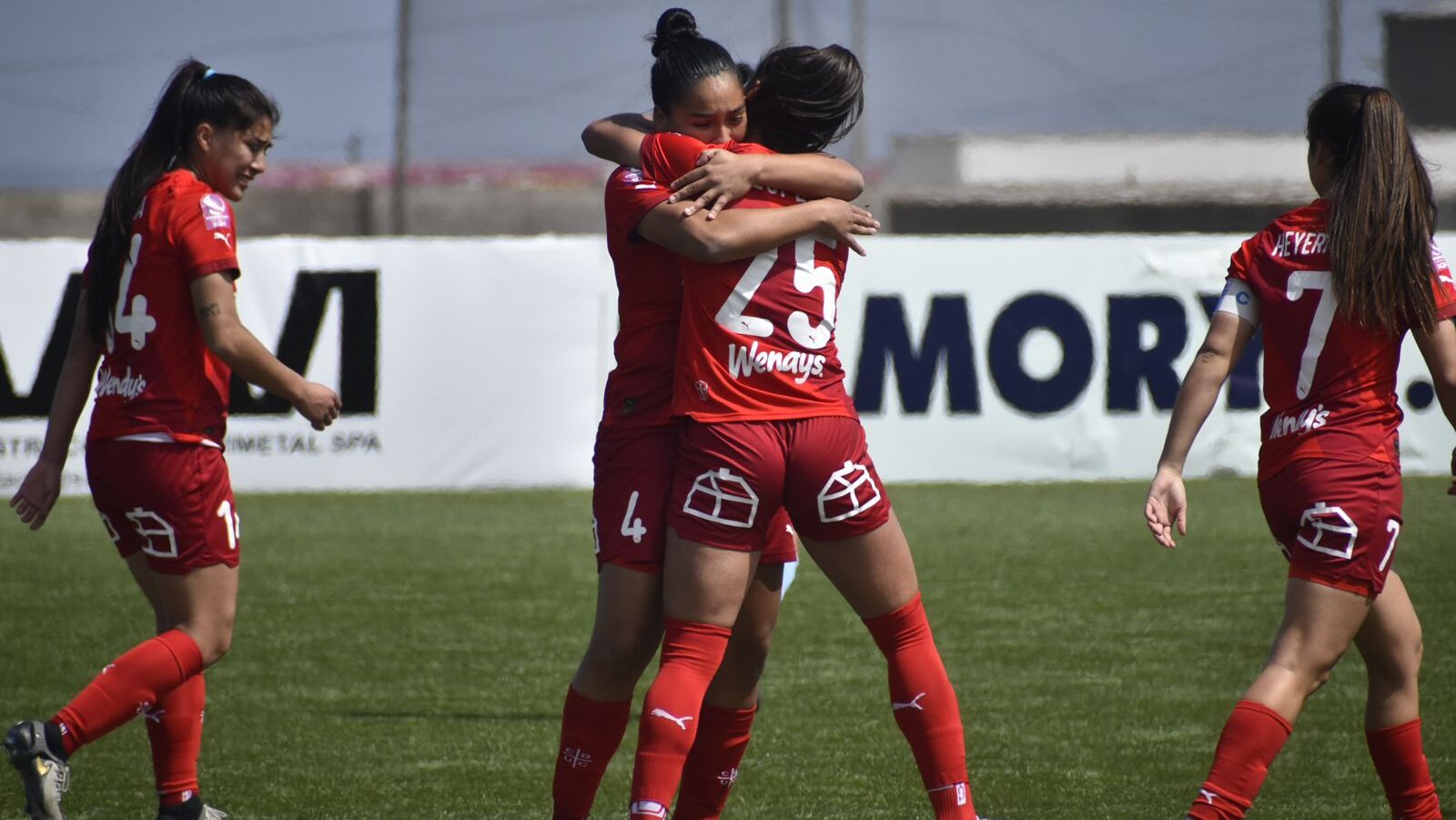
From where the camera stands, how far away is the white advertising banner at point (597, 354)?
41.4ft

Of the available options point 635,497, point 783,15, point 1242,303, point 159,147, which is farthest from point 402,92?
point 1242,303

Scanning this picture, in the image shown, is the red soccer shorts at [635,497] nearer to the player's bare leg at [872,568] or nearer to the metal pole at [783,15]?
the player's bare leg at [872,568]

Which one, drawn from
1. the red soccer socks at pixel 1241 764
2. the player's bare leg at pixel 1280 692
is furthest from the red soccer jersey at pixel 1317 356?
the red soccer socks at pixel 1241 764

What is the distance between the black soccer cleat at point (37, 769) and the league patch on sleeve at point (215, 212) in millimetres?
1157

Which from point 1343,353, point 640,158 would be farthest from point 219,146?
point 1343,353

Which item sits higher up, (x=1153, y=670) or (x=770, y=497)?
(x=770, y=497)

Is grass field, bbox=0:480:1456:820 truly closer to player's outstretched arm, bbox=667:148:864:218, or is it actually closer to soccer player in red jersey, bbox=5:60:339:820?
soccer player in red jersey, bbox=5:60:339:820

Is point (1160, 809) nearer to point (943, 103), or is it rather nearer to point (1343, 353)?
point (1343, 353)

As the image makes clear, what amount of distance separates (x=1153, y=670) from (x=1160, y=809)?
188 cm

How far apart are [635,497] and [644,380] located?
0.25 meters

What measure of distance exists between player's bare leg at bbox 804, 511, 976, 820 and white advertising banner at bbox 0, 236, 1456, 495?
9113 millimetres

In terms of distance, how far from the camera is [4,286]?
12609 mm

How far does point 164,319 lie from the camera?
12.6 ft

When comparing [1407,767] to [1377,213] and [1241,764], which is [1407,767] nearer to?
[1241,764]
